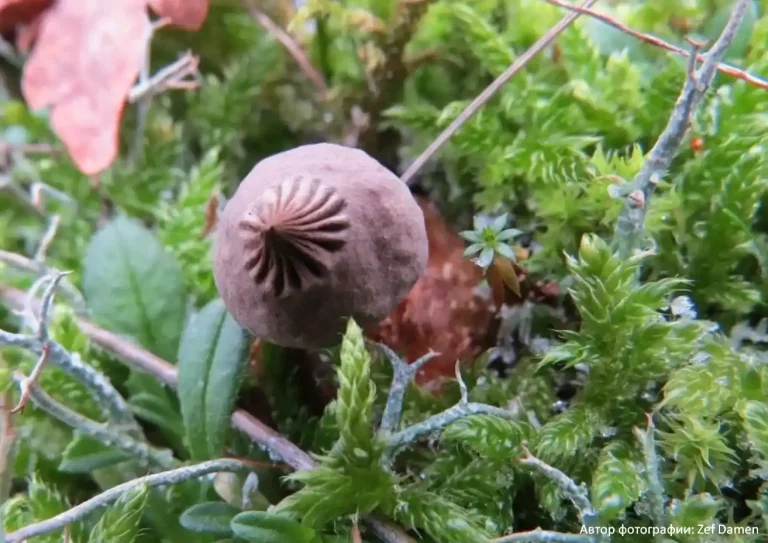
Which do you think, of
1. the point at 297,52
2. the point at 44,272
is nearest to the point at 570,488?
the point at 44,272

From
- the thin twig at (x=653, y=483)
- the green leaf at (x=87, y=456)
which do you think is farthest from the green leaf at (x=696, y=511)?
the green leaf at (x=87, y=456)

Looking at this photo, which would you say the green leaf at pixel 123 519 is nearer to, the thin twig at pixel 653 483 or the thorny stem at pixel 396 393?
the thorny stem at pixel 396 393

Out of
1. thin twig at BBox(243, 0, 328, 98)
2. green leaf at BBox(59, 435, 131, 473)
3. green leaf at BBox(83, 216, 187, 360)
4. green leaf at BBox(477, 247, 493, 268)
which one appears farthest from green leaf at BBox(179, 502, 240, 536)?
thin twig at BBox(243, 0, 328, 98)

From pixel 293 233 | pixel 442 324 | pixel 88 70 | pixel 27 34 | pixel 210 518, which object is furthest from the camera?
pixel 27 34

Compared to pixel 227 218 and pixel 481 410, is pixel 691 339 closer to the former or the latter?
pixel 481 410

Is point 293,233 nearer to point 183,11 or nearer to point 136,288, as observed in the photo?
point 136,288

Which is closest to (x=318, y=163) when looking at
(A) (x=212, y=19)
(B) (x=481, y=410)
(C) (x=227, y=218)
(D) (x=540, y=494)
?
(C) (x=227, y=218)
